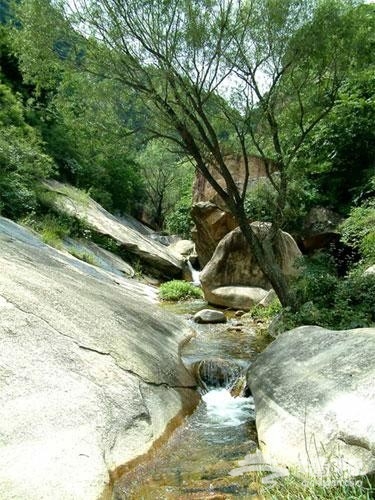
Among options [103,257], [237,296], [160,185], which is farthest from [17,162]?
[160,185]

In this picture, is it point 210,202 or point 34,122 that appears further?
point 34,122

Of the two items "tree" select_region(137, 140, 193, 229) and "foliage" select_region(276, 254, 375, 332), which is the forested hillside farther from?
"tree" select_region(137, 140, 193, 229)

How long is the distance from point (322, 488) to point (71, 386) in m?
2.21

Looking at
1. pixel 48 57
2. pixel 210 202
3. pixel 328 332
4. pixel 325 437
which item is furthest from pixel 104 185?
pixel 325 437

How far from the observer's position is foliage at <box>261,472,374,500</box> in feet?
9.74

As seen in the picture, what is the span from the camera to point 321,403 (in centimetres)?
415

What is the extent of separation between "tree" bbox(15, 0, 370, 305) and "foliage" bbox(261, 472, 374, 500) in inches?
239

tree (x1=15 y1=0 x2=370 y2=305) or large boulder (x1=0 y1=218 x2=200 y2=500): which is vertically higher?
tree (x1=15 y1=0 x2=370 y2=305)

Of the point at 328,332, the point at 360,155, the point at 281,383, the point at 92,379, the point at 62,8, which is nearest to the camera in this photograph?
the point at 92,379

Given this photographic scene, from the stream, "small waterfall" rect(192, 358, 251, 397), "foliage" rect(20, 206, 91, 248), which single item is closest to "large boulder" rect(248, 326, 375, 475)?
the stream

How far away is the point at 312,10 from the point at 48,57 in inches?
206

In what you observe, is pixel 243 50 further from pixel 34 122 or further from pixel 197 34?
pixel 34 122

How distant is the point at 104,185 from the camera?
2406 cm

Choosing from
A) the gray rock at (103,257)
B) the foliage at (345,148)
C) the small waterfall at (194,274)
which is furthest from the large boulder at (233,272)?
the small waterfall at (194,274)
